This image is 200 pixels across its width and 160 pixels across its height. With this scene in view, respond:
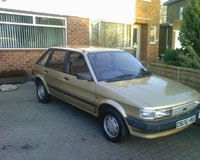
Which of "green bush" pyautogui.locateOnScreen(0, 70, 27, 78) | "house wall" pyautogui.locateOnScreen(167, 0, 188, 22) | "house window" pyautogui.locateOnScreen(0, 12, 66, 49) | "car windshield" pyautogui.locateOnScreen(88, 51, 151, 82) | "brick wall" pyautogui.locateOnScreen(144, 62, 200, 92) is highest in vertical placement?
"house wall" pyautogui.locateOnScreen(167, 0, 188, 22)

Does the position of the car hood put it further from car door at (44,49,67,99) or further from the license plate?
car door at (44,49,67,99)

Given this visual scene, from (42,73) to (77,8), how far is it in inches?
207

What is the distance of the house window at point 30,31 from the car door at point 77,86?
455 centimetres

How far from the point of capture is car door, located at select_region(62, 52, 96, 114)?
399 cm

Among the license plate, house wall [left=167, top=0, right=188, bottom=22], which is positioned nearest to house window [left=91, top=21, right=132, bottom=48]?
the license plate

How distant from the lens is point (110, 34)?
396 inches

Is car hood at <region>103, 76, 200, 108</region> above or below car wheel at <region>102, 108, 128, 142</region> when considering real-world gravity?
above

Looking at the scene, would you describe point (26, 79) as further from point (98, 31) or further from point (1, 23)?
point (98, 31)

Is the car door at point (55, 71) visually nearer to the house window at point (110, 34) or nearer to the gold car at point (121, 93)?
the gold car at point (121, 93)

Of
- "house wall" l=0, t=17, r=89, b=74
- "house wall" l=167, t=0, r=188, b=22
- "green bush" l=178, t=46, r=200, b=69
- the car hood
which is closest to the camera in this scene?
the car hood

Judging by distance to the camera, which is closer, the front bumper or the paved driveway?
the front bumper

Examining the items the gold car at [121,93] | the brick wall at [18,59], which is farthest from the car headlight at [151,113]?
the brick wall at [18,59]

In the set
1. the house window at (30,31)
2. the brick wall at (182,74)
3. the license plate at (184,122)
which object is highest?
the house window at (30,31)

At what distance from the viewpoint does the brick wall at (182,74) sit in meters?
5.35
